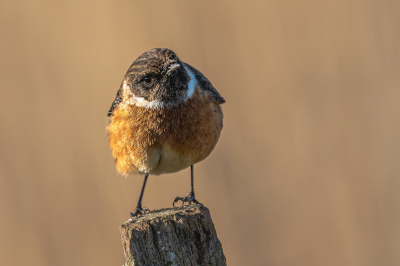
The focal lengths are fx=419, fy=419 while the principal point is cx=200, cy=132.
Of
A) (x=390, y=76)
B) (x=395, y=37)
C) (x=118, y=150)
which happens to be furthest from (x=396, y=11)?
(x=118, y=150)

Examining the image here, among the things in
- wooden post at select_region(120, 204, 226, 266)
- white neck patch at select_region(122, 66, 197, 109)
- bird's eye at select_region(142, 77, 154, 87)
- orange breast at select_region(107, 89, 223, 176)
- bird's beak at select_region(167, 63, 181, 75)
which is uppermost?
bird's beak at select_region(167, 63, 181, 75)

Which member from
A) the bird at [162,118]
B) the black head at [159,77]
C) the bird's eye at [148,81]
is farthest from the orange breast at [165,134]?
the bird's eye at [148,81]

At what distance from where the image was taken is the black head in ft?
11.6

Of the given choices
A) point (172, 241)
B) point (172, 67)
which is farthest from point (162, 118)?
point (172, 241)

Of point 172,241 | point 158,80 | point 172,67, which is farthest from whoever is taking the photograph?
point 158,80

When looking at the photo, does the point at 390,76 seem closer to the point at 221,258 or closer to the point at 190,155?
the point at 190,155

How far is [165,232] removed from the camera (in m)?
2.58

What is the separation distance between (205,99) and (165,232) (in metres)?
1.60

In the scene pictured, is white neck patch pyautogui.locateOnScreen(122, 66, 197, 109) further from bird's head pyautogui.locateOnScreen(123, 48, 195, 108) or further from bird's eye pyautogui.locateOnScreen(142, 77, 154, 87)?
bird's eye pyautogui.locateOnScreen(142, 77, 154, 87)

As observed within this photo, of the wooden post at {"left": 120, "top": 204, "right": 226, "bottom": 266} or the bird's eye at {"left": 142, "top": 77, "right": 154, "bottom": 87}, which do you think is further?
the bird's eye at {"left": 142, "top": 77, "right": 154, "bottom": 87}

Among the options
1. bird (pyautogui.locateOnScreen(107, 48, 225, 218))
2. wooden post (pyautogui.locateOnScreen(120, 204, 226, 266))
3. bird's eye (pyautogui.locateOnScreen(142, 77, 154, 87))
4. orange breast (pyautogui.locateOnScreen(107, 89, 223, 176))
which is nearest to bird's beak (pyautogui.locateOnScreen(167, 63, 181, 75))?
bird (pyautogui.locateOnScreen(107, 48, 225, 218))

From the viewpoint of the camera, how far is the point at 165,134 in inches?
142

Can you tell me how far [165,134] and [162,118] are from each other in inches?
5.5

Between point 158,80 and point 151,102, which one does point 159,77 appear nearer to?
point 158,80
